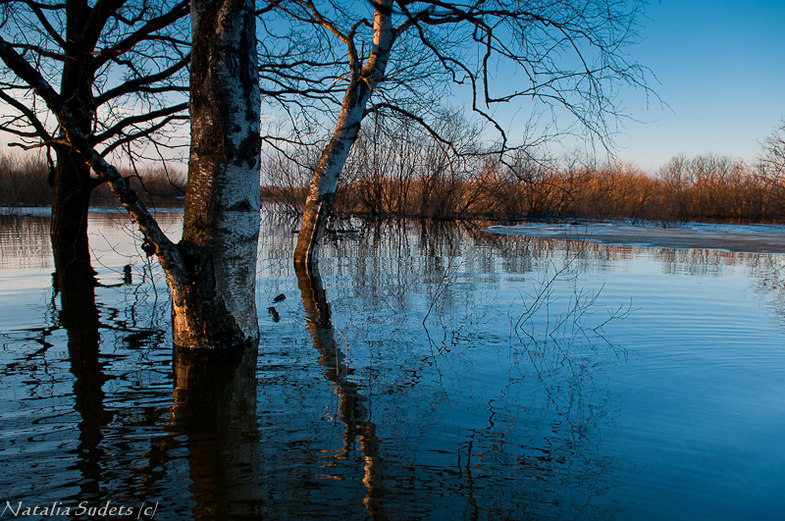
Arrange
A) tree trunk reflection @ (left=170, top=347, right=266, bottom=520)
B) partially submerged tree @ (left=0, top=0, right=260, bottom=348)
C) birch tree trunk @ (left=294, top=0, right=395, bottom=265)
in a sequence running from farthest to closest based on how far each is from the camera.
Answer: birch tree trunk @ (left=294, top=0, right=395, bottom=265) < partially submerged tree @ (left=0, top=0, right=260, bottom=348) < tree trunk reflection @ (left=170, top=347, right=266, bottom=520)

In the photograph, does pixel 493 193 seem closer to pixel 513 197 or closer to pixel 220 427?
pixel 513 197

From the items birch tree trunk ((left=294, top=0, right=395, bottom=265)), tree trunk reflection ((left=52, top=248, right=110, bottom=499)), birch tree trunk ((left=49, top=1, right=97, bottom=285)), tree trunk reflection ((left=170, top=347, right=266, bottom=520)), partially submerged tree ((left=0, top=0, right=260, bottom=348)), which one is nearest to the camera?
tree trunk reflection ((left=170, top=347, right=266, bottom=520))

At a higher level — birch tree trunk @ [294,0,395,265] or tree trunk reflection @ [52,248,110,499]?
birch tree trunk @ [294,0,395,265]

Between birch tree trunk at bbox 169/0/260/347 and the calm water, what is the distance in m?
0.41

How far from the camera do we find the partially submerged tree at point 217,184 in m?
3.36

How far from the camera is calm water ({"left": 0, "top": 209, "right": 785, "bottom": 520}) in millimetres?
1887

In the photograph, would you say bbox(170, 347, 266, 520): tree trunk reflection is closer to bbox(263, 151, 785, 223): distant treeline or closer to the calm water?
the calm water

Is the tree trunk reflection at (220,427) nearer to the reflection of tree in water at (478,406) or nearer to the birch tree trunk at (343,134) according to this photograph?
the reflection of tree in water at (478,406)

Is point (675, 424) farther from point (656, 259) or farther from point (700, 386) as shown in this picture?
point (656, 259)

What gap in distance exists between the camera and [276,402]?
110 inches

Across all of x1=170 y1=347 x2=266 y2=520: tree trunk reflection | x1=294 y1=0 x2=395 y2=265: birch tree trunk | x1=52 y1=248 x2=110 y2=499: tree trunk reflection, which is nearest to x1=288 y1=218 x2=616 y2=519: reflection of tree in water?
x1=170 y1=347 x2=266 y2=520: tree trunk reflection

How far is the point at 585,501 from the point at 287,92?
28.6 feet

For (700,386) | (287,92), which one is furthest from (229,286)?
(287,92)

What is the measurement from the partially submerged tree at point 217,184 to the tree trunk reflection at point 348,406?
74 cm
